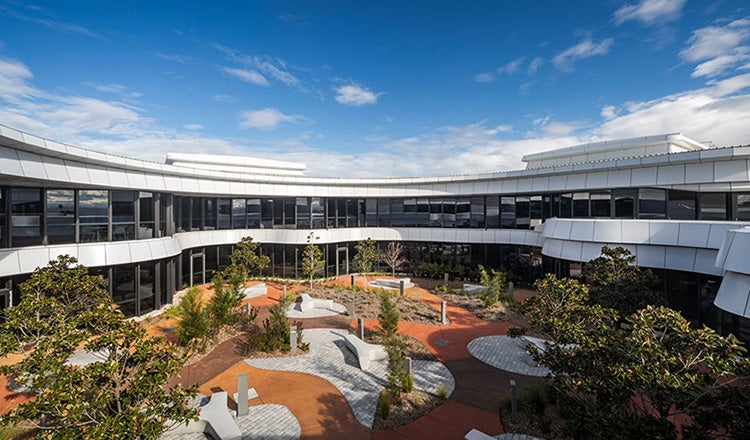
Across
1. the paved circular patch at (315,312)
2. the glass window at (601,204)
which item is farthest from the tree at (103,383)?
the glass window at (601,204)

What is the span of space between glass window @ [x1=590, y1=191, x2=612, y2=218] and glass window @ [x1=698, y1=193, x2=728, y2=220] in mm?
4274

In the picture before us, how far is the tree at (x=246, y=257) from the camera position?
26.9 meters

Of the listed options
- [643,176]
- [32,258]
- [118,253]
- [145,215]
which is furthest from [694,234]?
[32,258]

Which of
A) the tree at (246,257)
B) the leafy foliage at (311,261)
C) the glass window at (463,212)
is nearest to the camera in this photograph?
the tree at (246,257)

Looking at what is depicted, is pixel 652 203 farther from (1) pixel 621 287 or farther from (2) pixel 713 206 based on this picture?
(1) pixel 621 287

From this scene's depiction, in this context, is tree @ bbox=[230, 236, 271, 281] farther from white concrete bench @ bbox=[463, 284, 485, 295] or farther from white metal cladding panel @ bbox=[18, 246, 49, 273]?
white concrete bench @ bbox=[463, 284, 485, 295]

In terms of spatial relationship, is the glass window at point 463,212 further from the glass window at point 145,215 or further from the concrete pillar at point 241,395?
the concrete pillar at point 241,395

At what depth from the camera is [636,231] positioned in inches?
698

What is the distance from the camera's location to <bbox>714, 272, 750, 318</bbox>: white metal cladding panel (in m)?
10.1

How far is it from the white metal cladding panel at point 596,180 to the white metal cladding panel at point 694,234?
6.16 metres

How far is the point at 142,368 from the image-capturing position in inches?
290

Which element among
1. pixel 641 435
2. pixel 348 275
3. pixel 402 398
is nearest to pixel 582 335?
pixel 641 435

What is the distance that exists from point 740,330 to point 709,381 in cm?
961

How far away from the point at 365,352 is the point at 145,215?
16.4 m
